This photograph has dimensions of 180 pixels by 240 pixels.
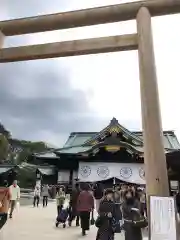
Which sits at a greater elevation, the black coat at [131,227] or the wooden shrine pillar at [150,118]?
the wooden shrine pillar at [150,118]

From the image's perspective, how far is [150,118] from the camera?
488 cm

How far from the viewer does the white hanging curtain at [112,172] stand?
1950 centimetres

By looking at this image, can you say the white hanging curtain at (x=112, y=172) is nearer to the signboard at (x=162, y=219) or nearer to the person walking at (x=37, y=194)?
the person walking at (x=37, y=194)

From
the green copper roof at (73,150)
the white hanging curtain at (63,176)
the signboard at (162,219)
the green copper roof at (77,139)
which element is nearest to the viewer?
the signboard at (162,219)

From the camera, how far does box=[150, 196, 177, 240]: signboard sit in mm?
3900

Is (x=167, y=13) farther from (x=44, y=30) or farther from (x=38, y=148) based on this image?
(x=38, y=148)

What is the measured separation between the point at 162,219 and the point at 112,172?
51.8ft

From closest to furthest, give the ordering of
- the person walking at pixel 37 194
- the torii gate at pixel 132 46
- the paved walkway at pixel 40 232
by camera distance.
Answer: the torii gate at pixel 132 46 < the paved walkway at pixel 40 232 < the person walking at pixel 37 194

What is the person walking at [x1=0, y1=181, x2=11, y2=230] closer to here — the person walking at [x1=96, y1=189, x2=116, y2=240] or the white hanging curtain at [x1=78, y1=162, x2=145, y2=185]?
the person walking at [x1=96, y1=189, x2=116, y2=240]

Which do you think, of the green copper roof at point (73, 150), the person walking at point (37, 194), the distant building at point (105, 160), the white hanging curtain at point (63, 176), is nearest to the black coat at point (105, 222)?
the person walking at point (37, 194)

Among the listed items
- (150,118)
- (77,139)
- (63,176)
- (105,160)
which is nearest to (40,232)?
(150,118)

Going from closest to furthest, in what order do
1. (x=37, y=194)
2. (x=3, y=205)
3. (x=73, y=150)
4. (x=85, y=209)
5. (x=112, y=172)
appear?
1. (x=3, y=205)
2. (x=85, y=209)
3. (x=37, y=194)
4. (x=112, y=172)
5. (x=73, y=150)

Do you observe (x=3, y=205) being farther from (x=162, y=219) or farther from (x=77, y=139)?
(x=77, y=139)

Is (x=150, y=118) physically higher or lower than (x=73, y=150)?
lower
